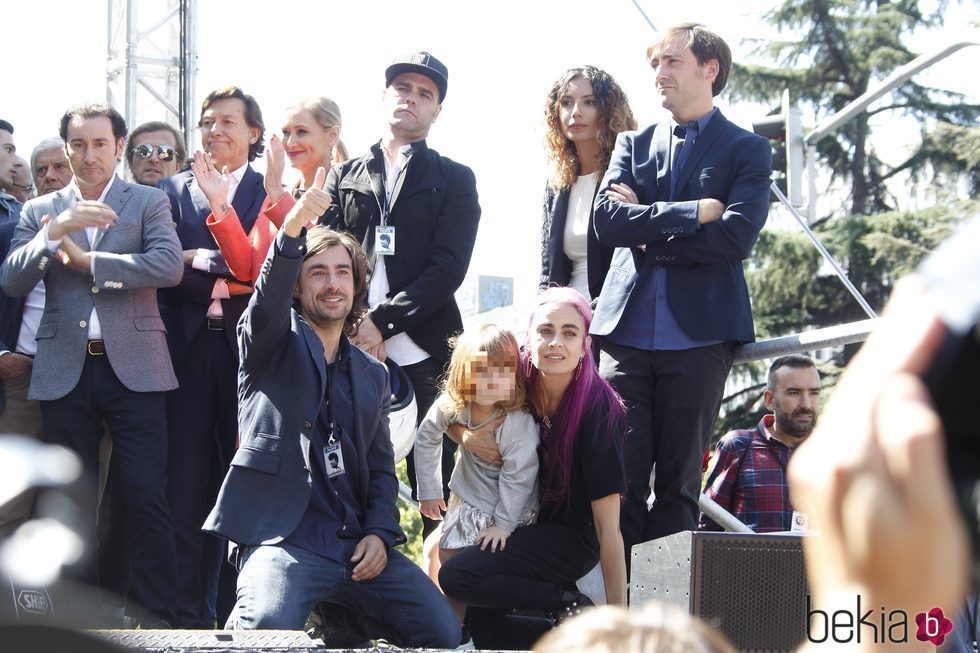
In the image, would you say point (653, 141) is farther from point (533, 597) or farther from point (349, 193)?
point (533, 597)

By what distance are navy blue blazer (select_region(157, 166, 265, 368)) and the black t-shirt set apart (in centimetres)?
140

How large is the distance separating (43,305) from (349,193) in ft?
4.12

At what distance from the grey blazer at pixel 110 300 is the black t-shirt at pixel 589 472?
1503 mm

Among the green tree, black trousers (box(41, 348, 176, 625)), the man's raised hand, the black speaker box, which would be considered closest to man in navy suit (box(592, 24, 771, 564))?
the black speaker box

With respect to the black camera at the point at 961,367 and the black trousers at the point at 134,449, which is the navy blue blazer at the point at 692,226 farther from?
the black camera at the point at 961,367

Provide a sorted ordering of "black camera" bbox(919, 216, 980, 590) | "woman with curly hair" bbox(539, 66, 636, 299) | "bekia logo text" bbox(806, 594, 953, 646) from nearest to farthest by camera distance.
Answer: "black camera" bbox(919, 216, 980, 590) < "bekia logo text" bbox(806, 594, 953, 646) < "woman with curly hair" bbox(539, 66, 636, 299)

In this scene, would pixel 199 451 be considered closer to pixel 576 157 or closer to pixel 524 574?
pixel 524 574

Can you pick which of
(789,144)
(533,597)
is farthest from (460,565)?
(789,144)

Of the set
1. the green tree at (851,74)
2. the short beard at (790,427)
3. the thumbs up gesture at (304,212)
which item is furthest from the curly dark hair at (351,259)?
the green tree at (851,74)

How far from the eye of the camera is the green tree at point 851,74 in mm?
21891

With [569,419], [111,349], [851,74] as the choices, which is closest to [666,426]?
[569,419]

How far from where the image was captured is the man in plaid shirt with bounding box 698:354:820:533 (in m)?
5.30

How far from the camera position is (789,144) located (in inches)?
309

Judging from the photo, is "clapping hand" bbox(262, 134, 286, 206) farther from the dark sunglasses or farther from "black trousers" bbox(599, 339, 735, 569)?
"black trousers" bbox(599, 339, 735, 569)
